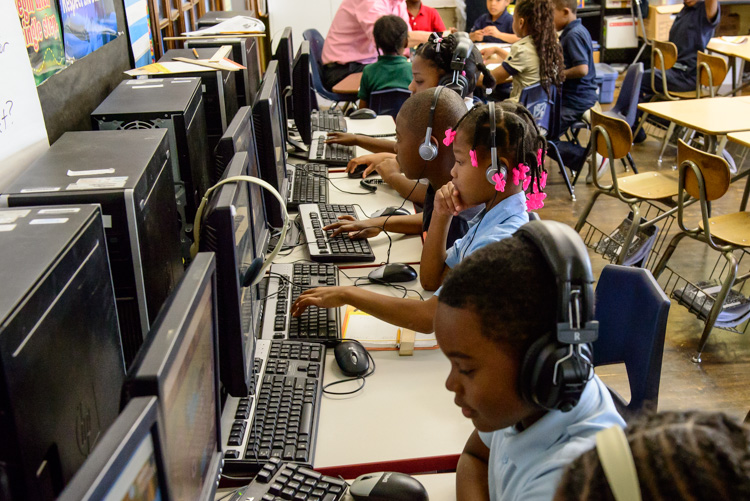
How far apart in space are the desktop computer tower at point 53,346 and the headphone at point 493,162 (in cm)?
93

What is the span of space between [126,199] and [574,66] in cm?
400

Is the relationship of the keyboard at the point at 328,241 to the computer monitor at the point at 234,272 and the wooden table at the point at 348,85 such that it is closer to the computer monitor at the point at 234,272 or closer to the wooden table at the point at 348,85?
the computer monitor at the point at 234,272

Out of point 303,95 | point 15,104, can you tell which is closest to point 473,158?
point 15,104

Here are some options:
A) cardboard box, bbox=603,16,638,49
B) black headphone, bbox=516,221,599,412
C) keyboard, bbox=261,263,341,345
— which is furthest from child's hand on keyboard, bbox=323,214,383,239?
cardboard box, bbox=603,16,638,49

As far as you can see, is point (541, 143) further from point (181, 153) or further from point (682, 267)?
point (682, 267)

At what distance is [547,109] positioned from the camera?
14.1ft

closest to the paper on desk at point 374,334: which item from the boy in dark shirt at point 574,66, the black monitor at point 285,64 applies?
the black monitor at point 285,64

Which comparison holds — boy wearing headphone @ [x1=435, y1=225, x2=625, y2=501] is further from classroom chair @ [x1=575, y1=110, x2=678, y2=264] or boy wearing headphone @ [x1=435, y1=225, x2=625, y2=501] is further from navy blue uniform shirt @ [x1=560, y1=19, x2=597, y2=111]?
navy blue uniform shirt @ [x1=560, y1=19, x2=597, y2=111]

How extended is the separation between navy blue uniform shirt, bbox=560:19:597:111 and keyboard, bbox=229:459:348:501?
3931mm

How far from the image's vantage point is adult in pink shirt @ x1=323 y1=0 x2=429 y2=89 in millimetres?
4832

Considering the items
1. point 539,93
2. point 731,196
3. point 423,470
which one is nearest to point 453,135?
point 423,470

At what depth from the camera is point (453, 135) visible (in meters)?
1.94

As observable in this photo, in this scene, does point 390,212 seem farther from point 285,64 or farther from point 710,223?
point 710,223

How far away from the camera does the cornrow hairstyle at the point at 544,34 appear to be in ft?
13.6
